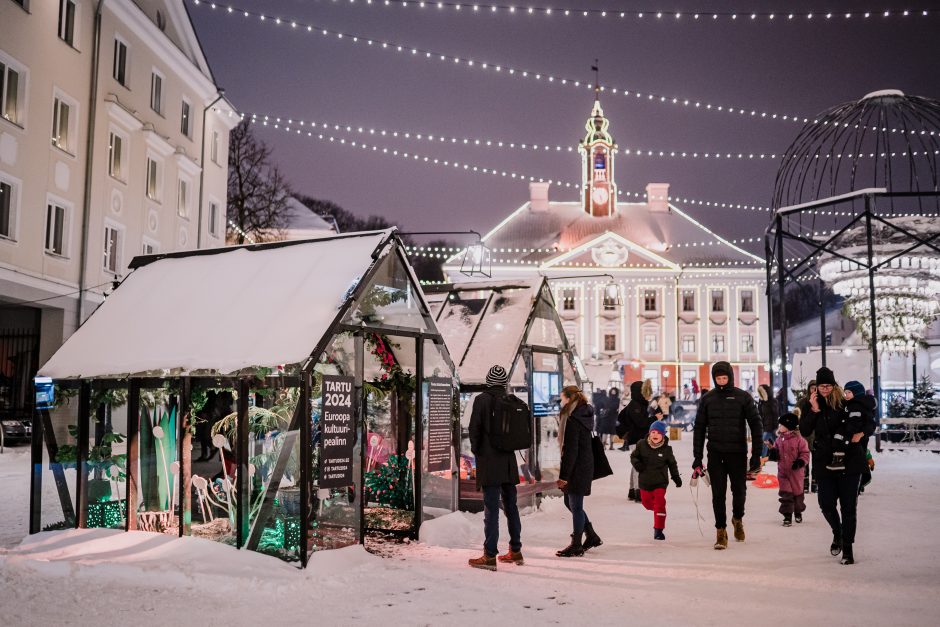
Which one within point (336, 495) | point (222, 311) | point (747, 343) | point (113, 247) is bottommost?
point (336, 495)

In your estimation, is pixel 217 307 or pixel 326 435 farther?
pixel 217 307

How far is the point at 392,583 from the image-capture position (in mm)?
6699

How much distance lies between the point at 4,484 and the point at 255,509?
8.05 m

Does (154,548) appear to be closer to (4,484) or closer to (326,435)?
(326,435)

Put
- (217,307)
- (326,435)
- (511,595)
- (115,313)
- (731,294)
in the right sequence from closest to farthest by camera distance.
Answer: (511,595), (326,435), (217,307), (115,313), (731,294)

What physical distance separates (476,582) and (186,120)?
2378 cm

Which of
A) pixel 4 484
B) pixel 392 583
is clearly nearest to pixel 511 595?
pixel 392 583

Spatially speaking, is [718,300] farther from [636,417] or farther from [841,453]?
[841,453]

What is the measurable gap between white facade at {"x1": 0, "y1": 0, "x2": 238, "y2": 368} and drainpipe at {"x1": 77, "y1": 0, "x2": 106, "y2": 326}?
25 mm

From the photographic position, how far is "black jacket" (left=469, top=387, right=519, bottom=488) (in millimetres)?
7402

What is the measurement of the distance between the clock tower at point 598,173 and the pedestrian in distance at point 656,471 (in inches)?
2126

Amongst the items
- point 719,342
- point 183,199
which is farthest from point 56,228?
point 719,342

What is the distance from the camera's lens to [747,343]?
199ft

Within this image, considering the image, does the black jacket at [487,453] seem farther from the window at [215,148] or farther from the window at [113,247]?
the window at [215,148]
